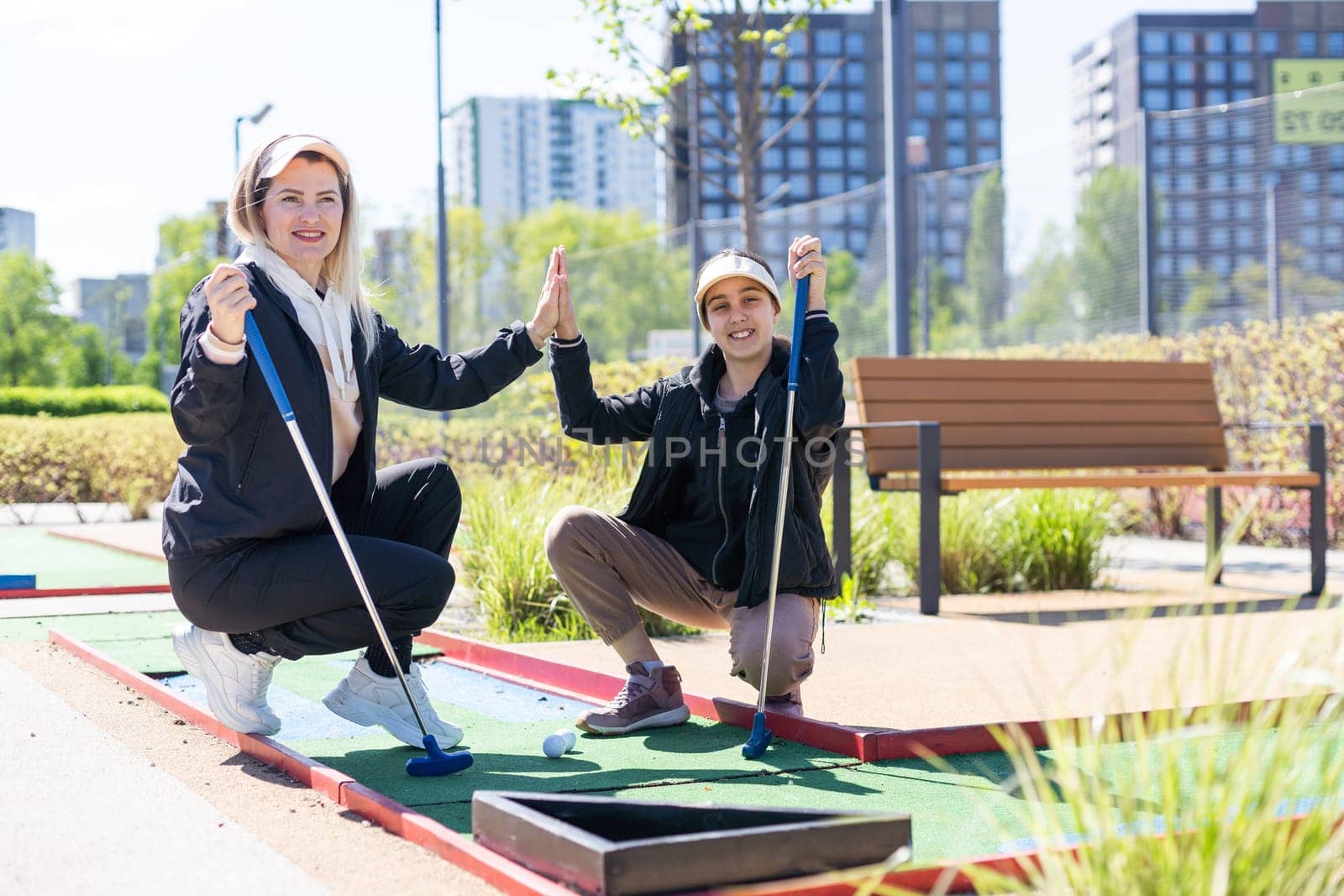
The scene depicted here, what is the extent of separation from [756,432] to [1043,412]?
163 inches

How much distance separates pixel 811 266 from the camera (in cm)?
414

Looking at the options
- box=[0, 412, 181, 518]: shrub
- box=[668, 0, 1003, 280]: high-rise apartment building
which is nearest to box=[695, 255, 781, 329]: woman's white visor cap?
box=[0, 412, 181, 518]: shrub

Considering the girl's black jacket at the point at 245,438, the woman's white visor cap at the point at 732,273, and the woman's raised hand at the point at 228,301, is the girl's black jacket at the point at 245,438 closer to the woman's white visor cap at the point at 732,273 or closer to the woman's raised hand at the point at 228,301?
the woman's raised hand at the point at 228,301

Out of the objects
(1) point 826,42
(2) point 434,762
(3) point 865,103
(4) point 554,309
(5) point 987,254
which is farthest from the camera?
(3) point 865,103

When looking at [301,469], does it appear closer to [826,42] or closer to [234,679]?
[234,679]

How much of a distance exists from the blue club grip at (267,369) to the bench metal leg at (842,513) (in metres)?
3.77

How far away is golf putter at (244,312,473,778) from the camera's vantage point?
3.57 meters

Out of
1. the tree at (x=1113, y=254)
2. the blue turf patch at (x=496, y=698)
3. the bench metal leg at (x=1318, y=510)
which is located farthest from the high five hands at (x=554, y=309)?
the tree at (x=1113, y=254)

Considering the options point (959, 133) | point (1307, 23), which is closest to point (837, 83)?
point (959, 133)

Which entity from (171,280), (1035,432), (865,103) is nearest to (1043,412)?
(1035,432)

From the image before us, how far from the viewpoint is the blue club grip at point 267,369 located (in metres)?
3.56

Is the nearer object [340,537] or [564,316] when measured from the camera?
[340,537]

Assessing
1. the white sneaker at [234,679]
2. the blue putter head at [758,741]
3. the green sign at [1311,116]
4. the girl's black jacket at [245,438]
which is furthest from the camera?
the green sign at [1311,116]

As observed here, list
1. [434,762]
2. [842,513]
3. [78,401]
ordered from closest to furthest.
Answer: [434,762]
[842,513]
[78,401]
